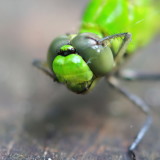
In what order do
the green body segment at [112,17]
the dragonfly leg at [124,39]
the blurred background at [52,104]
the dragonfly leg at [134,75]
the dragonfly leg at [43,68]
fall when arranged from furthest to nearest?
the dragonfly leg at [134,75] → the green body segment at [112,17] → the dragonfly leg at [43,68] → the blurred background at [52,104] → the dragonfly leg at [124,39]

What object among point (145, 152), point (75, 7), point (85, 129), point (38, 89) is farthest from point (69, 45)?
point (75, 7)

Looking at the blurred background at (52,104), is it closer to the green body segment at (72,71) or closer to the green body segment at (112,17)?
the green body segment at (112,17)

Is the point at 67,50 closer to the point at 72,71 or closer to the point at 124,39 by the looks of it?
the point at 72,71

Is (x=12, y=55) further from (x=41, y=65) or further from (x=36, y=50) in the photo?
(x=41, y=65)

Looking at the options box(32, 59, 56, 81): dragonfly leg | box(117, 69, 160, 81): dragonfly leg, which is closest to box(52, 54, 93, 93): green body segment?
box(32, 59, 56, 81): dragonfly leg

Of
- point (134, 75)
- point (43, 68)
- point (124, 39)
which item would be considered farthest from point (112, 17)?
point (43, 68)

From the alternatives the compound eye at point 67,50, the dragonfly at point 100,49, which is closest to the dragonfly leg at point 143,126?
the dragonfly at point 100,49

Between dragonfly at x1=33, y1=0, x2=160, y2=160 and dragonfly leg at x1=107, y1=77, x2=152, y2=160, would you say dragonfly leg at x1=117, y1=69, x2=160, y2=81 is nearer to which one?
dragonfly at x1=33, y1=0, x2=160, y2=160
